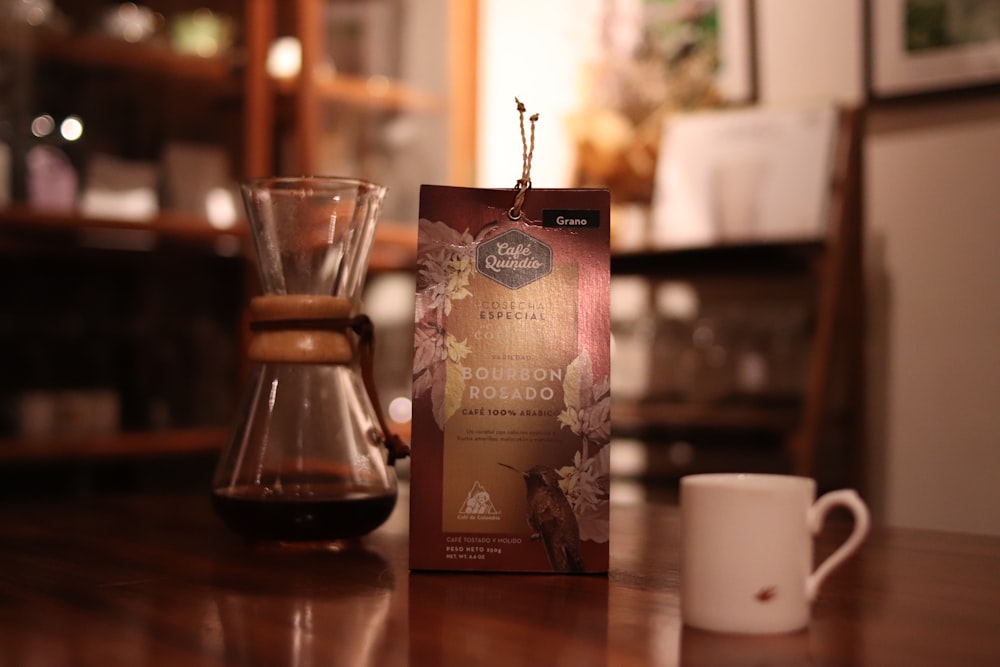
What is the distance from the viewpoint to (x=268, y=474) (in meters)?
0.89

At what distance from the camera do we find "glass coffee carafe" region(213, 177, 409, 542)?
0.89m

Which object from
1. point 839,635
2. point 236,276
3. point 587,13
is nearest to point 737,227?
point 587,13

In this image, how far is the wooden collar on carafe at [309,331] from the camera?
0.89 meters

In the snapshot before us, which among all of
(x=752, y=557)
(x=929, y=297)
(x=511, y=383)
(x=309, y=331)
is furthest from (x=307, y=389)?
(x=929, y=297)

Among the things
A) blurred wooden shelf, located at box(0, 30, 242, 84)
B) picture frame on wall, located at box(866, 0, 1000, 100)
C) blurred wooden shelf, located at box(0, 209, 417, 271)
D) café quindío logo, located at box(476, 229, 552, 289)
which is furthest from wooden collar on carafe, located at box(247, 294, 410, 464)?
blurred wooden shelf, located at box(0, 30, 242, 84)

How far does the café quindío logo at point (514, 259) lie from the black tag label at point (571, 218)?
2 centimetres

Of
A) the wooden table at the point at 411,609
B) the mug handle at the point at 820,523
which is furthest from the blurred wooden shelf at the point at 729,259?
the mug handle at the point at 820,523

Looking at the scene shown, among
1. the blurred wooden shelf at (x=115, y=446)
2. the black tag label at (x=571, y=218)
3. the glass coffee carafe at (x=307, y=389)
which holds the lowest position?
the blurred wooden shelf at (x=115, y=446)

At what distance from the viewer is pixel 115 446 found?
2.53 metres

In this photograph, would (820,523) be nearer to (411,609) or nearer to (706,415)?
(411,609)

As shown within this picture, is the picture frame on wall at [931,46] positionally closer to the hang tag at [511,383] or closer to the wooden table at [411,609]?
the wooden table at [411,609]

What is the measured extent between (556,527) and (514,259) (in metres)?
0.21

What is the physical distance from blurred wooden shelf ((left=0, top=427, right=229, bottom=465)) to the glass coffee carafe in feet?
4.88

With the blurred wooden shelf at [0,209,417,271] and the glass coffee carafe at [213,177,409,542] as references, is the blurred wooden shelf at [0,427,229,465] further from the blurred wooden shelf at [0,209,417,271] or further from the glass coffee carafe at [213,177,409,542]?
the glass coffee carafe at [213,177,409,542]
